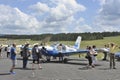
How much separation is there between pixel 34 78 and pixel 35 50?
20.3 ft

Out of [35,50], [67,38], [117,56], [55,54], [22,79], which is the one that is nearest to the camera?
[22,79]

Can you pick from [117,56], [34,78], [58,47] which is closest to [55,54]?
[58,47]

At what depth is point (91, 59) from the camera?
24922 millimetres

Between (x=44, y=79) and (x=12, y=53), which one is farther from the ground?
(x=12, y=53)

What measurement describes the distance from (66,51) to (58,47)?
1018mm

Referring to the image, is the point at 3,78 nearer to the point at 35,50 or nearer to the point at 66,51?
the point at 35,50

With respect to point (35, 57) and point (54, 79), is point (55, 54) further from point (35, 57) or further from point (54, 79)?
point (54, 79)

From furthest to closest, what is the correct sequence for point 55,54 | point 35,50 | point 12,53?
1. point 55,54
2. point 35,50
3. point 12,53

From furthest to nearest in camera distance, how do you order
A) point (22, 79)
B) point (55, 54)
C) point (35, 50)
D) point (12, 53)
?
point (55, 54) < point (35, 50) < point (12, 53) < point (22, 79)

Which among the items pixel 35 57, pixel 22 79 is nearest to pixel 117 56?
pixel 35 57

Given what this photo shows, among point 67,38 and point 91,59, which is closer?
point 91,59

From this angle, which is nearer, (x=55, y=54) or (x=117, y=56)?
(x=55, y=54)

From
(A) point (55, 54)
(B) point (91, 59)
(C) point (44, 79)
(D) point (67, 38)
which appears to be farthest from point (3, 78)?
(D) point (67, 38)

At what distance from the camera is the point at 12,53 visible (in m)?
19.7
